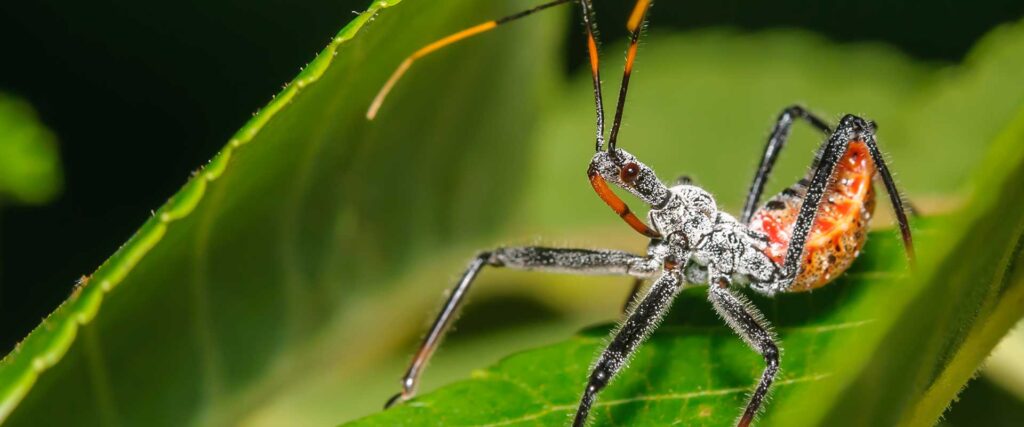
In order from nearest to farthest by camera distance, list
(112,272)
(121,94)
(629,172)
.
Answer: (112,272) < (629,172) < (121,94)

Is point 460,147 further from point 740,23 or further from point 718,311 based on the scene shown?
point 740,23

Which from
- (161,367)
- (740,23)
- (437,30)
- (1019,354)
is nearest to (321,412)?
(161,367)

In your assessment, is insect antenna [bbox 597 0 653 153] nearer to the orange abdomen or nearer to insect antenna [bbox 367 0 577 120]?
insect antenna [bbox 367 0 577 120]

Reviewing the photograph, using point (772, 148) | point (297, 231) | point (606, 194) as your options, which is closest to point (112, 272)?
point (297, 231)

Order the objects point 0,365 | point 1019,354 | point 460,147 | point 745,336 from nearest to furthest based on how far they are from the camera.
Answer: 1. point 0,365
2. point 745,336
3. point 1019,354
4. point 460,147

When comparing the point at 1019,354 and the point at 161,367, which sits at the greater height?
the point at 161,367

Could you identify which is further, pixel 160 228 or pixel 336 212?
pixel 336 212

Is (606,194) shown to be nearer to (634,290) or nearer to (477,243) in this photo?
(634,290)
